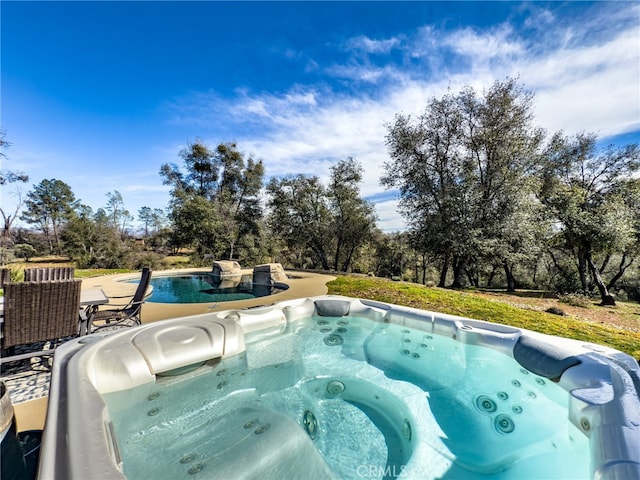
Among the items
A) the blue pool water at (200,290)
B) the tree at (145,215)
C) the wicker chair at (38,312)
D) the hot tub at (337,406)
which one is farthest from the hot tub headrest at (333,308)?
the tree at (145,215)

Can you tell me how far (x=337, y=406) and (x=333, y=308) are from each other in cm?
209

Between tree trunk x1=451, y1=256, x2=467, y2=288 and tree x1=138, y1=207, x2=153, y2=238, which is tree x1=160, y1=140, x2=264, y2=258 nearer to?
tree trunk x1=451, y1=256, x2=467, y2=288

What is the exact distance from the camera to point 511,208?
8.82 meters

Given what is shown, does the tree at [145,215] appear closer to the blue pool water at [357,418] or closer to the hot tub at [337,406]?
the hot tub at [337,406]

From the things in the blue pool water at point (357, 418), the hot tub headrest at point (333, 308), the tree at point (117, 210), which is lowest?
the blue pool water at point (357, 418)

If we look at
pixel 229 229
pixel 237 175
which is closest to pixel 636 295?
pixel 229 229

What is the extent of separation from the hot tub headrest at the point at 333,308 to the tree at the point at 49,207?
96.3ft

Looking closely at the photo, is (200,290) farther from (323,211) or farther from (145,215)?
(145,215)

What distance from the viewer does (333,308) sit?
4578 millimetres

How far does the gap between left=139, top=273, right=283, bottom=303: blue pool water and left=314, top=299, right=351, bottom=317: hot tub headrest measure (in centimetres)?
340

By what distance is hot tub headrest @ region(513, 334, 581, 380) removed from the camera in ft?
8.28

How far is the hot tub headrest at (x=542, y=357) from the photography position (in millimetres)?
2525

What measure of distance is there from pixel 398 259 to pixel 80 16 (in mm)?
19702

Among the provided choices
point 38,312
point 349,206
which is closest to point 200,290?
point 38,312
